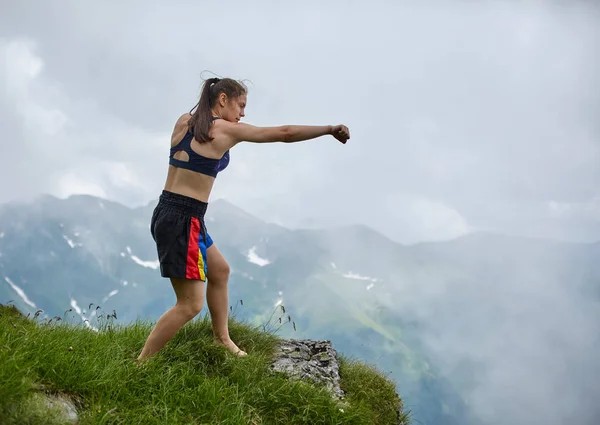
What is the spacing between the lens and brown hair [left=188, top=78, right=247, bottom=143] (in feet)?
17.0

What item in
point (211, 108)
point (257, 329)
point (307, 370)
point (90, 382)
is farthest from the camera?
point (257, 329)

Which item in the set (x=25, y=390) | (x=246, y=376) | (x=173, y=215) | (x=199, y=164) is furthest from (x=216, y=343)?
(x=25, y=390)

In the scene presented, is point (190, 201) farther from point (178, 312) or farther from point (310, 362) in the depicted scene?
point (310, 362)

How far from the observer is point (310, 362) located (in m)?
6.27

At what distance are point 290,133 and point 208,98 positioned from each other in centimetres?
100

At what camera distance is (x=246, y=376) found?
5.33 metres

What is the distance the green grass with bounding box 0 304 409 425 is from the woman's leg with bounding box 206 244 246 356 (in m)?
0.14

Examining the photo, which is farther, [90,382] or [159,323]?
[159,323]

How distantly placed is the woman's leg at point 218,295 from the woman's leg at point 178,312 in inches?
15.5

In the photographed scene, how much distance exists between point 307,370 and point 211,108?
2.63 m

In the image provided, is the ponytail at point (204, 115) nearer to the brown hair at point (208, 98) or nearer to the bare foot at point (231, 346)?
the brown hair at point (208, 98)

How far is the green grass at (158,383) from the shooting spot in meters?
4.17

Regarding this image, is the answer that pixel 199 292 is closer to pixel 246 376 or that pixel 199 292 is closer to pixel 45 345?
pixel 246 376

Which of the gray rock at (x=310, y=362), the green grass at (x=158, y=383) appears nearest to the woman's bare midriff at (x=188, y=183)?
the green grass at (x=158, y=383)
